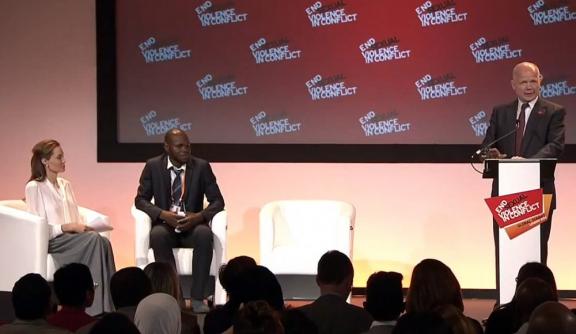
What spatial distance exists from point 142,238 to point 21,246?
0.84 m

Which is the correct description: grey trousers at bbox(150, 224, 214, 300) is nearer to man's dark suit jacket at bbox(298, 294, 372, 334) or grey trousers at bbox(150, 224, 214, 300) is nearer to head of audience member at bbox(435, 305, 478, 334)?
man's dark suit jacket at bbox(298, 294, 372, 334)

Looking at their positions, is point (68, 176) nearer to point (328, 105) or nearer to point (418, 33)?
point (328, 105)

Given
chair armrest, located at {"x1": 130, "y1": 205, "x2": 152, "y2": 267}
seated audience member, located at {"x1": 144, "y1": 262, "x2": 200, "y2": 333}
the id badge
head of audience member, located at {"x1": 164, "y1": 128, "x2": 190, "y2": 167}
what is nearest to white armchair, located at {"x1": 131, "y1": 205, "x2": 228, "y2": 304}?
chair armrest, located at {"x1": 130, "y1": 205, "x2": 152, "y2": 267}

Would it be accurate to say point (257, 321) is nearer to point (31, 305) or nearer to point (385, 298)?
point (385, 298)

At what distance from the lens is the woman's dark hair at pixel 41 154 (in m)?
7.62

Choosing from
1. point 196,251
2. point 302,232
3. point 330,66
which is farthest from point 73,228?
point 330,66

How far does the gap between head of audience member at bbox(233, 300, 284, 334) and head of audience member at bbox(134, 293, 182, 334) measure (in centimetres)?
90

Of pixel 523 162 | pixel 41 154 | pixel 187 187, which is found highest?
pixel 41 154

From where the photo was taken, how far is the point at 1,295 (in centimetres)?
755

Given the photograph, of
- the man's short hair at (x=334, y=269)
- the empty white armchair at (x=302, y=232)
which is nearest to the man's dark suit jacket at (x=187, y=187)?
the empty white armchair at (x=302, y=232)

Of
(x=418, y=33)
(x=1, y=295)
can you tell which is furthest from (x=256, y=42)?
(x=1, y=295)

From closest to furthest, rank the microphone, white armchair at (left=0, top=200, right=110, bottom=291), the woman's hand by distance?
the microphone → white armchair at (left=0, top=200, right=110, bottom=291) → the woman's hand

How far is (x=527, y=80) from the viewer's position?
22.3 ft

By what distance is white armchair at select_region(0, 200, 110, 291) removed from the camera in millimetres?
7430
